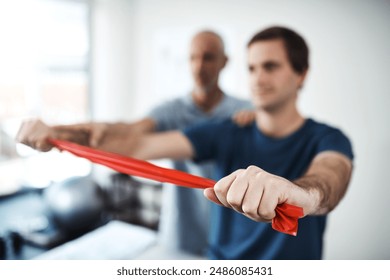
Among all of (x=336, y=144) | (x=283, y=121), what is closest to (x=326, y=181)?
(x=336, y=144)

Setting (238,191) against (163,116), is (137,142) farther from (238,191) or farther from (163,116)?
(238,191)

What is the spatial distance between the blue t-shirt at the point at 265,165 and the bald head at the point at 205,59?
432mm

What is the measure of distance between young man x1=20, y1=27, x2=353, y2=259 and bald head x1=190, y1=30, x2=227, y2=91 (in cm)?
41

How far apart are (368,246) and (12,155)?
2.09 metres

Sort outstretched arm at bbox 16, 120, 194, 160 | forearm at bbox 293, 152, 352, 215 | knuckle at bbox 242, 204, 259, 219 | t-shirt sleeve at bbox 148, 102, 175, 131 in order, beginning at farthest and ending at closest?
t-shirt sleeve at bbox 148, 102, 175, 131 < outstretched arm at bbox 16, 120, 194, 160 < forearm at bbox 293, 152, 352, 215 < knuckle at bbox 242, 204, 259, 219

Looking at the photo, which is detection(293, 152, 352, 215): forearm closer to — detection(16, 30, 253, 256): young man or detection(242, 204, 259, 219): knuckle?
detection(242, 204, 259, 219): knuckle

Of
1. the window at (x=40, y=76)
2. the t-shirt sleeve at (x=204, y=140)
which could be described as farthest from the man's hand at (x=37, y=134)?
the window at (x=40, y=76)

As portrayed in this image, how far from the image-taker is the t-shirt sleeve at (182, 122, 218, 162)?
0.99m

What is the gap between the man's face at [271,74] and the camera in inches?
34.0

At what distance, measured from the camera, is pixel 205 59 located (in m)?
1.37

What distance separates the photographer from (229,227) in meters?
0.93

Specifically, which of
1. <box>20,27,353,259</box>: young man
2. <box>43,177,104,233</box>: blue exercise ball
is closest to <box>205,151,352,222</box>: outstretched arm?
<box>20,27,353,259</box>: young man
